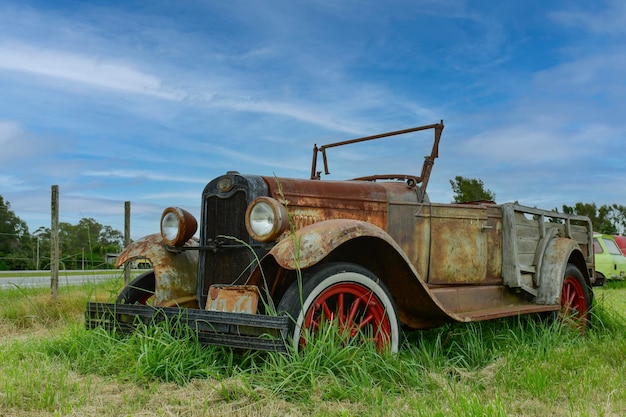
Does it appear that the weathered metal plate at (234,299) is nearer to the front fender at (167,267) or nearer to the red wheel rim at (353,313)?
the red wheel rim at (353,313)

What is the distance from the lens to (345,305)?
3934 millimetres

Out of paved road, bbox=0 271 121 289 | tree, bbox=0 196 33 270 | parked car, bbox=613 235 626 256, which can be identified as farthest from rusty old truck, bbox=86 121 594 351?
tree, bbox=0 196 33 270

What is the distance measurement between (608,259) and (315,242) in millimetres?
13088

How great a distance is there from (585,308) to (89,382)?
4.98 m

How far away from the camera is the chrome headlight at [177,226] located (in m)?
4.51

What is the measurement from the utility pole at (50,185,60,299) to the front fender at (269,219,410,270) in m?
5.52

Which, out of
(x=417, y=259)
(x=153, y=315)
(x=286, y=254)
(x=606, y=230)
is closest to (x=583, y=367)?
(x=417, y=259)

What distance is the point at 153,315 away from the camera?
3.81 m

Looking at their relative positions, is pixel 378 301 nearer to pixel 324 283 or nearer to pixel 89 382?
pixel 324 283

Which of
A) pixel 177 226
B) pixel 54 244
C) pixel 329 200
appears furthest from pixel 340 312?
pixel 54 244

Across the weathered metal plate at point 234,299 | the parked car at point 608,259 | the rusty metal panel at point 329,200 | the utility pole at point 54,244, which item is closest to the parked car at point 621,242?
the parked car at point 608,259

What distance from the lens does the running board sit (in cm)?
316

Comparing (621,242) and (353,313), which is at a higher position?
(621,242)

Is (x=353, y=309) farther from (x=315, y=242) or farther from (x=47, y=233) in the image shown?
(x=47, y=233)
